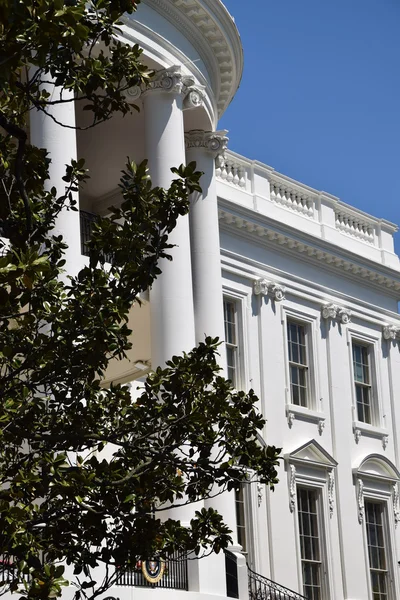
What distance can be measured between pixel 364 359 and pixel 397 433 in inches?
85.4

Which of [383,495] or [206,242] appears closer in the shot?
[206,242]

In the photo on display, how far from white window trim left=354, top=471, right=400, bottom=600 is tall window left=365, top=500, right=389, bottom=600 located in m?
0.11

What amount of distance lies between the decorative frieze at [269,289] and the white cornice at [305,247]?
1.08 metres

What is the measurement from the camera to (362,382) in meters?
29.9

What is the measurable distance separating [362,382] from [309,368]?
249 cm

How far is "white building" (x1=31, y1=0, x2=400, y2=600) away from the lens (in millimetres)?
19453

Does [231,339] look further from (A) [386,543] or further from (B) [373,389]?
(A) [386,543]

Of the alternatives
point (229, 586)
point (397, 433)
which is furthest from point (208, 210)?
point (397, 433)

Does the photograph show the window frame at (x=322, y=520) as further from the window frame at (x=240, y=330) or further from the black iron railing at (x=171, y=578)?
the black iron railing at (x=171, y=578)

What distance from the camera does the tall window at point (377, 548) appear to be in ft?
92.2

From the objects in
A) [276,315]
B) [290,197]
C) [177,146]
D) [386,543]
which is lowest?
[386,543]

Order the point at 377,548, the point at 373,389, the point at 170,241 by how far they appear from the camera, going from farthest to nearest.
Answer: the point at 373,389 < the point at 377,548 < the point at 170,241

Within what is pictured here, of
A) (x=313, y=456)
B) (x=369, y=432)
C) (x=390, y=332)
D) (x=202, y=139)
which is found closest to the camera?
(x=202, y=139)

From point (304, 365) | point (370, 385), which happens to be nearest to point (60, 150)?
point (304, 365)
